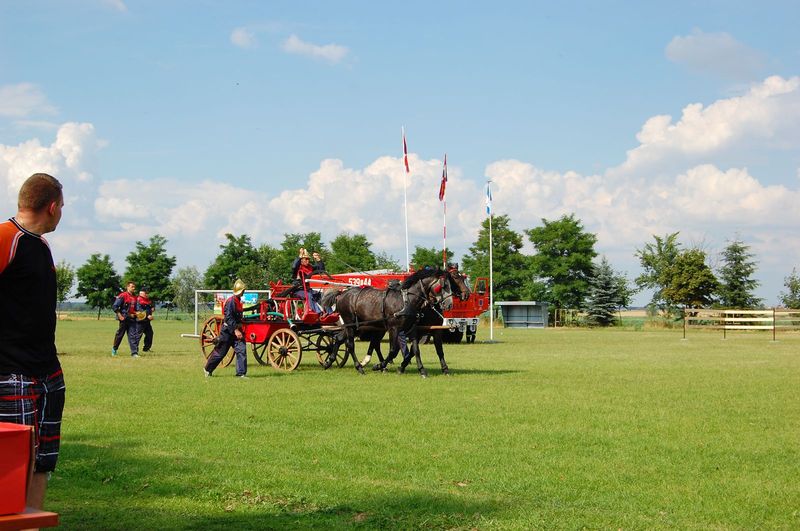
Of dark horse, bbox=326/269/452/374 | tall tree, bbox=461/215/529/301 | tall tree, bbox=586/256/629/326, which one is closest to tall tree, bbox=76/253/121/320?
tall tree, bbox=461/215/529/301

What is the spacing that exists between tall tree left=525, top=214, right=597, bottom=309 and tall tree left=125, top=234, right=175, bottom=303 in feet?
125

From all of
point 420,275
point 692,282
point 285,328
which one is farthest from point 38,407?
point 692,282

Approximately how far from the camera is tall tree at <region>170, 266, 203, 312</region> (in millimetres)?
93688

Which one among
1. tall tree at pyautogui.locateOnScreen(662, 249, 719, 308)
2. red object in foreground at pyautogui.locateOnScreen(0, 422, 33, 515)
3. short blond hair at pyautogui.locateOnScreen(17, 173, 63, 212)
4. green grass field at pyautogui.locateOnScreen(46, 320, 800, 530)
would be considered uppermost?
tall tree at pyautogui.locateOnScreen(662, 249, 719, 308)

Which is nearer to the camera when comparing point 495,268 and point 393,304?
point 393,304

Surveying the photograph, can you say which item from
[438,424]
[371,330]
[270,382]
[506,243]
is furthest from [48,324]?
[506,243]

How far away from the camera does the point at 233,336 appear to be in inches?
742

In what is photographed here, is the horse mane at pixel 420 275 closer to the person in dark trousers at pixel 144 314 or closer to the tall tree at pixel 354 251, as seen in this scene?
the person in dark trousers at pixel 144 314

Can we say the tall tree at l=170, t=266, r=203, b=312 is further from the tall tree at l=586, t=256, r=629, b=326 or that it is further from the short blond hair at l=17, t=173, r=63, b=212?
the short blond hair at l=17, t=173, r=63, b=212

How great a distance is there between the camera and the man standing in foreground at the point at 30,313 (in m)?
4.79

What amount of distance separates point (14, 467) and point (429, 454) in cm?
597

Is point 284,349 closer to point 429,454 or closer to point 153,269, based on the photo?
point 429,454

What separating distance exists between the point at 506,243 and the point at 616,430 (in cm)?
8077

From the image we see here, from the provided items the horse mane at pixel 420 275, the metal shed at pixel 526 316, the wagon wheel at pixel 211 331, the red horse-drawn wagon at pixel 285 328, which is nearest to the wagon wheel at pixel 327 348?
the red horse-drawn wagon at pixel 285 328
